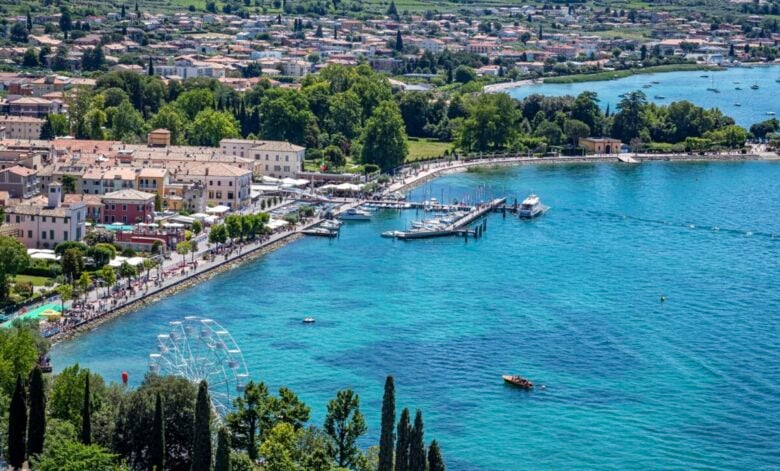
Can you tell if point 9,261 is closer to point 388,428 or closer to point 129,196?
point 129,196

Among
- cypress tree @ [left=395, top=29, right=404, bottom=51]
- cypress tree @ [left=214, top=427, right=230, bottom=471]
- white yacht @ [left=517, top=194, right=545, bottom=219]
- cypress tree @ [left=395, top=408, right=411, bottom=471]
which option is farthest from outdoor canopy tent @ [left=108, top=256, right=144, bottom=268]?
cypress tree @ [left=395, top=29, right=404, bottom=51]

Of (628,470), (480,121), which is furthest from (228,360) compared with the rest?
(480,121)

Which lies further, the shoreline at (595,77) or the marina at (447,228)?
the shoreline at (595,77)

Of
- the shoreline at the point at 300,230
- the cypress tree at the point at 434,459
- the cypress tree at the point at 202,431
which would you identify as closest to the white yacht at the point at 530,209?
the shoreline at the point at 300,230

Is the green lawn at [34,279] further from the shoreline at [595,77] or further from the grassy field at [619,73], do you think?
the grassy field at [619,73]

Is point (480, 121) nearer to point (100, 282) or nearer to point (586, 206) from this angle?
point (586, 206)

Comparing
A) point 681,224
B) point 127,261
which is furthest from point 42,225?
point 681,224
